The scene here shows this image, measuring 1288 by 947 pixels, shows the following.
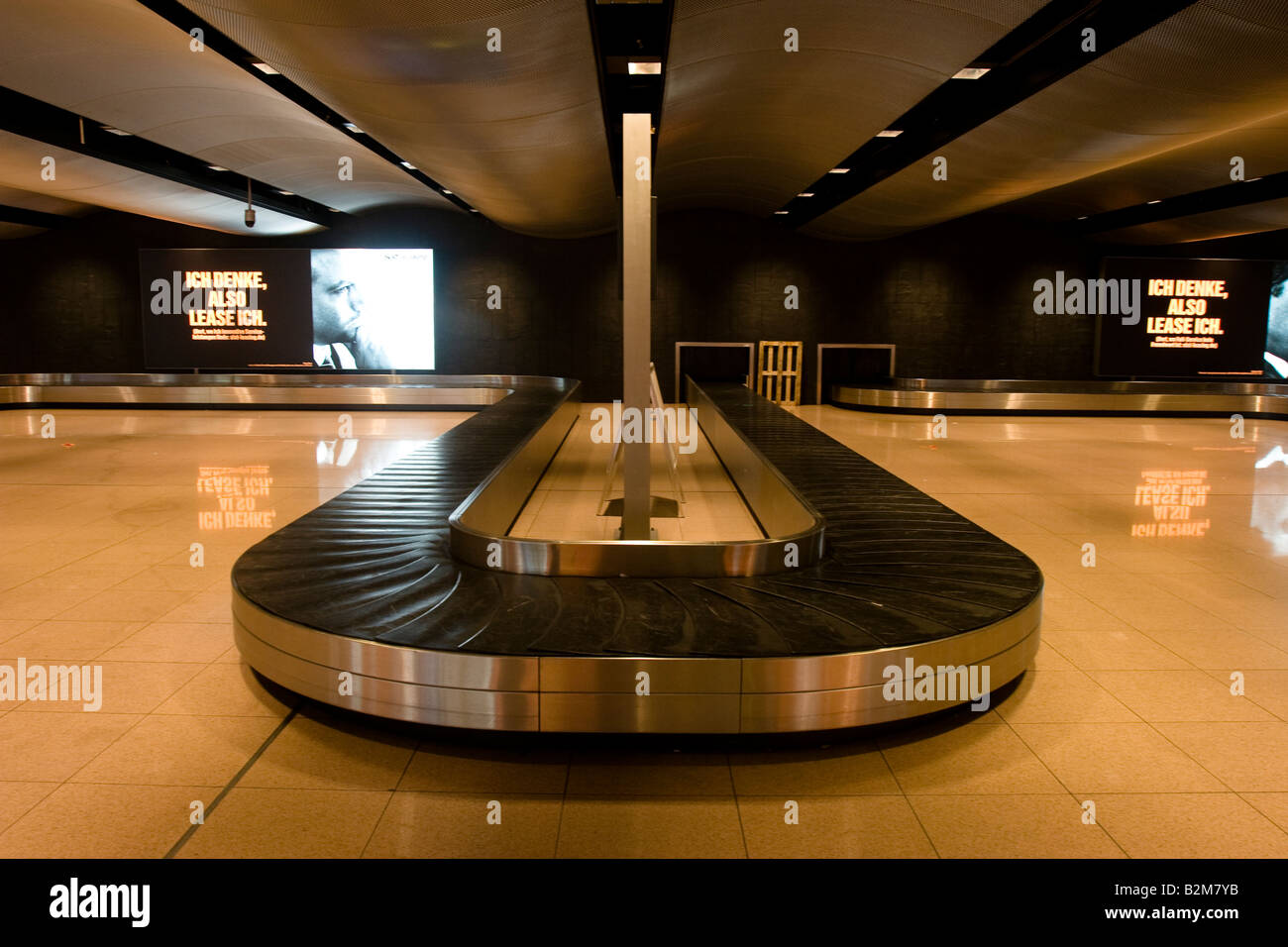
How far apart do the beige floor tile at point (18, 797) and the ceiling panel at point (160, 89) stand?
→ 21.7ft

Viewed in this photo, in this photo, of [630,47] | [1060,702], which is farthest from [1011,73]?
[1060,702]

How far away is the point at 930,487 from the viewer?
367 inches

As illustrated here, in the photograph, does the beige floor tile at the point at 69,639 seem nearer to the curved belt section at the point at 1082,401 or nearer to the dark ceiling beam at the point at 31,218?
the curved belt section at the point at 1082,401

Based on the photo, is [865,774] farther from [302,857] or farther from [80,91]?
[80,91]

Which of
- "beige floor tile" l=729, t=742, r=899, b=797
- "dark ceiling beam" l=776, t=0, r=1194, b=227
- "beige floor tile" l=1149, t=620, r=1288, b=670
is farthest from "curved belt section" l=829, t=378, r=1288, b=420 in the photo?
"beige floor tile" l=729, t=742, r=899, b=797

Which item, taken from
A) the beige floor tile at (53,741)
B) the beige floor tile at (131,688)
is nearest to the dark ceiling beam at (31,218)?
the beige floor tile at (131,688)

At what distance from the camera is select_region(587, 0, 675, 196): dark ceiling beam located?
8914 millimetres

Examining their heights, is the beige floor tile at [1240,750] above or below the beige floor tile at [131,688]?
below

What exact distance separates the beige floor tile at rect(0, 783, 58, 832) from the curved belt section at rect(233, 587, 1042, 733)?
3.31 ft

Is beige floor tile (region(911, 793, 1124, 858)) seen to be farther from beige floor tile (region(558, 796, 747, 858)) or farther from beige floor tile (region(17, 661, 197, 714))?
beige floor tile (region(17, 661, 197, 714))

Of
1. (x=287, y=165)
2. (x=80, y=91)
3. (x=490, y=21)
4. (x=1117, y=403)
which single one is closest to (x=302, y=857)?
(x=490, y=21)

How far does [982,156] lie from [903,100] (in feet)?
11.1

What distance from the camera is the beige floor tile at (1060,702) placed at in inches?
147

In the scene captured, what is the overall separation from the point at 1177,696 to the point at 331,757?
3.65 m
